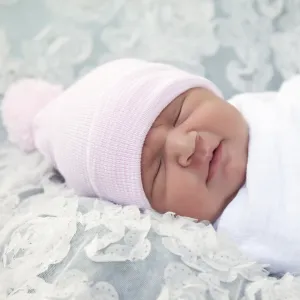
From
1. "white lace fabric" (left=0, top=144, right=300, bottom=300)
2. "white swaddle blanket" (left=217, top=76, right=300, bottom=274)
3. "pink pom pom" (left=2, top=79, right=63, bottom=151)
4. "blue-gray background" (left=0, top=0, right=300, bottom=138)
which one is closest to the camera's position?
"white lace fabric" (left=0, top=144, right=300, bottom=300)

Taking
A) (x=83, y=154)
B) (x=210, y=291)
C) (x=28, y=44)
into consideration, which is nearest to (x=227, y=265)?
(x=210, y=291)

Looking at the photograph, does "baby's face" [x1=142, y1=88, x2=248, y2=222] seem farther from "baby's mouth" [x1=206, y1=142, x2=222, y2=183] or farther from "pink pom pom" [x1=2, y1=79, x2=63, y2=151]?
"pink pom pom" [x1=2, y1=79, x2=63, y2=151]

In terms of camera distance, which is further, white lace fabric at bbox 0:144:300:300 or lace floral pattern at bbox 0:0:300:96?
lace floral pattern at bbox 0:0:300:96

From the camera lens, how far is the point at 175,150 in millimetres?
977

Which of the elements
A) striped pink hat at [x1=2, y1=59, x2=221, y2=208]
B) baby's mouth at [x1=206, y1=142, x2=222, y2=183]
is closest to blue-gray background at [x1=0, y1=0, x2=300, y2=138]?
striped pink hat at [x1=2, y1=59, x2=221, y2=208]

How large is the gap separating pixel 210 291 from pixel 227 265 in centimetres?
6

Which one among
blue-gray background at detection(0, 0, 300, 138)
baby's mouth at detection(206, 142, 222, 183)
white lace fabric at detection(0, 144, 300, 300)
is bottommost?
white lace fabric at detection(0, 144, 300, 300)

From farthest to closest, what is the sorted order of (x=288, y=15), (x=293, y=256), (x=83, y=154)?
(x=288, y=15), (x=83, y=154), (x=293, y=256)

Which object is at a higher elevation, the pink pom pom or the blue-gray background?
the blue-gray background

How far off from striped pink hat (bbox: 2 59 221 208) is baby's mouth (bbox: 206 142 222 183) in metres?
0.11

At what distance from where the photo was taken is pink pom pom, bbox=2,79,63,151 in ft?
3.86

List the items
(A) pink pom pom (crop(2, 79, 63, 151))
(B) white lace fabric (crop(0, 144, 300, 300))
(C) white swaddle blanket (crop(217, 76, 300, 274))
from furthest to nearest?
(A) pink pom pom (crop(2, 79, 63, 151)) → (C) white swaddle blanket (crop(217, 76, 300, 274)) → (B) white lace fabric (crop(0, 144, 300, 300))

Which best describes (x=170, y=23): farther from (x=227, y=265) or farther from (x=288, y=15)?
(x=227, y=265)

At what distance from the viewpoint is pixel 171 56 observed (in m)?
1.35
